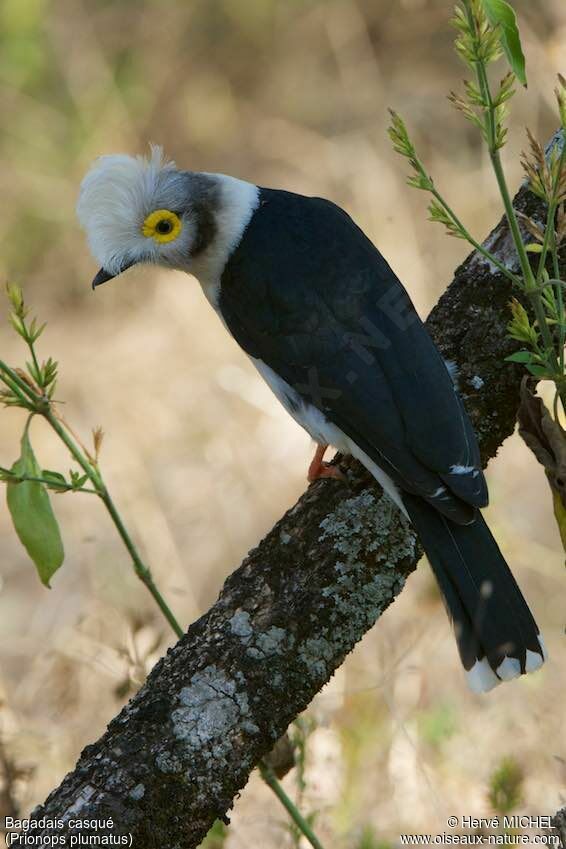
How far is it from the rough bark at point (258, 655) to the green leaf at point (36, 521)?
1.30 ft

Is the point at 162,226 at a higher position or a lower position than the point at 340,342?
higher

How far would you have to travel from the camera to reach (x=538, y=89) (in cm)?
708

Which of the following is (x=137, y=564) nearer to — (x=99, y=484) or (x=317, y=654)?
(x=99, y=484)

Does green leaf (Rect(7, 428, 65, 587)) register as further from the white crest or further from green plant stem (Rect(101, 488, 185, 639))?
the white crest

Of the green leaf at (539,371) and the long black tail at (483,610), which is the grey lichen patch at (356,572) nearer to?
the long black tail at (483,610)

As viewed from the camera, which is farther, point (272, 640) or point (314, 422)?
point (314, 422)

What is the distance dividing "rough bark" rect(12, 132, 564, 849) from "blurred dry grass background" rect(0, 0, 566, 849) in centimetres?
72

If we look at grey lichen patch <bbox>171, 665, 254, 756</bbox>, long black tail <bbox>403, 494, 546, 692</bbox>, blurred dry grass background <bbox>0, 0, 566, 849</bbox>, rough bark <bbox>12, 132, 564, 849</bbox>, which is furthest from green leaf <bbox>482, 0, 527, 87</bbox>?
blurred dry grass background <bbox>0, 0, 566, 849</bbox>

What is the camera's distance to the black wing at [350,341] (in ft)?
10.0

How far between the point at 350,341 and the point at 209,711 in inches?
50.7

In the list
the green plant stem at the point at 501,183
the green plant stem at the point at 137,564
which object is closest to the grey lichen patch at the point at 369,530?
the green plant stem at the point at 137,564

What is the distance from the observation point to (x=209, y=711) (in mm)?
2572

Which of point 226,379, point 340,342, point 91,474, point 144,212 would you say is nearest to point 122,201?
point 144,212

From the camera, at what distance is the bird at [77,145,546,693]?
295 cm
